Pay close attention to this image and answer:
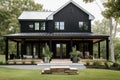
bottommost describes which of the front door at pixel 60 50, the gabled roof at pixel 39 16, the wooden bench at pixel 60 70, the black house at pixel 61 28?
the wooden bench at pixel 60 70

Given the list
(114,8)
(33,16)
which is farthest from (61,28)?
(114,8)

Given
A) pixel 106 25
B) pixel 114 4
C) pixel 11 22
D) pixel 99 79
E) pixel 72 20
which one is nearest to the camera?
pixel 99 79

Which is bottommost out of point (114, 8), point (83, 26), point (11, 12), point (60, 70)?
point (60, 70)

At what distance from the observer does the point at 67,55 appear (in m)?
35.4

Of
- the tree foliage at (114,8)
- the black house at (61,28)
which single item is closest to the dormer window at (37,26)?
the black house at (61,28)

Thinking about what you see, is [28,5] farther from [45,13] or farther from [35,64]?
[35,64]

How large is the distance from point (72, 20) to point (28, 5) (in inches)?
806

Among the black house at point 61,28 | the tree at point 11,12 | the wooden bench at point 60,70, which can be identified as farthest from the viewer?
the tree at point 11,12

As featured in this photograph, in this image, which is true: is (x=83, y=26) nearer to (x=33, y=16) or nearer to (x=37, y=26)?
(x=37, y=26)

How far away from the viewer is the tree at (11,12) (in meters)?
49.2

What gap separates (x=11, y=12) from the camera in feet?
170

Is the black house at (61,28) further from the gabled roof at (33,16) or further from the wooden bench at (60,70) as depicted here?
the wooden bench at (60,70)

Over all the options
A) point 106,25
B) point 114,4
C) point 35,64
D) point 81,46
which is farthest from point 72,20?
point 106,25

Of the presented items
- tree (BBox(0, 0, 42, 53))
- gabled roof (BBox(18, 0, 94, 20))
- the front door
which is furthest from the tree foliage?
tree (BBox(0, 0, 42, 53))
